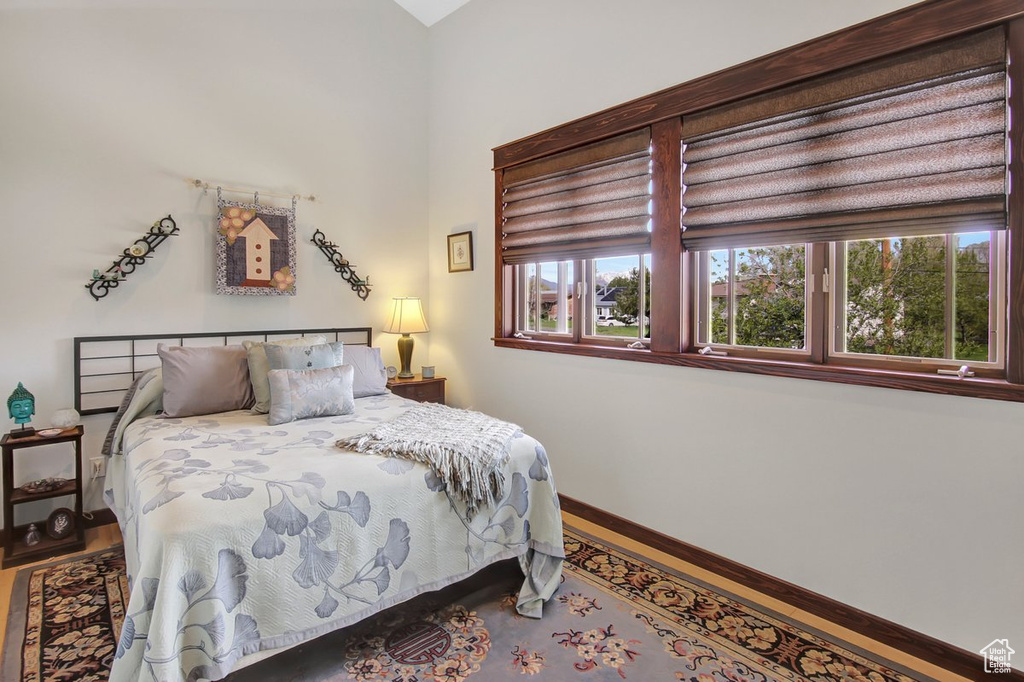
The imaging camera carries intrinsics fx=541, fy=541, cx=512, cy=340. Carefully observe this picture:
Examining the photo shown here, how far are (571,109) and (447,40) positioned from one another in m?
1.57

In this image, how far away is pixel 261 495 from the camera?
5.58ft

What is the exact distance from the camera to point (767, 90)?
7.48 feet

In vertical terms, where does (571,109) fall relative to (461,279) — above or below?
above

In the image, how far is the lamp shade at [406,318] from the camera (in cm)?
399

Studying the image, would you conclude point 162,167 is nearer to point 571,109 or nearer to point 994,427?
point 571,109

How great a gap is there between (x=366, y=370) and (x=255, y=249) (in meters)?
1.06

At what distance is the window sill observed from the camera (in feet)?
5.75

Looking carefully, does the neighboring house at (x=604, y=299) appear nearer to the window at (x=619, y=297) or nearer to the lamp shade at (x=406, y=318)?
the window at (x=619, y=297)

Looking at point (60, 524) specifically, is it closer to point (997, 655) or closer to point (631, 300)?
point (631, 300)

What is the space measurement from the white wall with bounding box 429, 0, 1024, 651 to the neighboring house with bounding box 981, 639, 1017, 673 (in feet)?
0.10

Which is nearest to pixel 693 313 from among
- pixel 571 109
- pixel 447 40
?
pixel 571 109

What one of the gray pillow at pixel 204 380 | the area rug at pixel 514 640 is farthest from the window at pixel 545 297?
the gray pillow at pixel 204 380

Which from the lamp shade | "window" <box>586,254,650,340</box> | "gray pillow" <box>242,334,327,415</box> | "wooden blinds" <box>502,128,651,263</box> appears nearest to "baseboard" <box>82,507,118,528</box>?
"gray pillow" <box>242,334,327,415</box>

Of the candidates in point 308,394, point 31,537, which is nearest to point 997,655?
point 308,394
